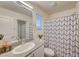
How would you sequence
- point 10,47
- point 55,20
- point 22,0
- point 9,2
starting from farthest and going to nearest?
point 55,20
point 22,0
point 9,2
point 10,47

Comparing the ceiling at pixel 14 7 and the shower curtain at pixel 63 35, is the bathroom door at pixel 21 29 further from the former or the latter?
the shower curtain at pixel 63 35

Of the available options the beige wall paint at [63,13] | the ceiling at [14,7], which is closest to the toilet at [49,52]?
the beige wall paint at [63,13]

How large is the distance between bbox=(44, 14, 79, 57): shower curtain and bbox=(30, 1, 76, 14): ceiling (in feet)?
0.61

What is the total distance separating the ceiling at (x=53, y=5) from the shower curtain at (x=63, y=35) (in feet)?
0.61

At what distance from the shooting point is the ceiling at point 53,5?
160cm

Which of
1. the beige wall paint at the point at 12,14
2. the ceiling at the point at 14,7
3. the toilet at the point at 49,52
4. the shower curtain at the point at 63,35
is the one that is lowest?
the toilet at the point at 49,52

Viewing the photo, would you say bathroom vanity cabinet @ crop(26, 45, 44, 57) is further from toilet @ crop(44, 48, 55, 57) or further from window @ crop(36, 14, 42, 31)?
window @ crop(36, 14, 42, 31)

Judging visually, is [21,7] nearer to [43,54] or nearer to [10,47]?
[10,47]

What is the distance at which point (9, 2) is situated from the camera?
1.48 metres

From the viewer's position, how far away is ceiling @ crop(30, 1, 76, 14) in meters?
1.60

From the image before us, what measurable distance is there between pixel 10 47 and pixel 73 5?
135 cm

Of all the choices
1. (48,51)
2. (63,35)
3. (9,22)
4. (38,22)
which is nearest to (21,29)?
(9,22)

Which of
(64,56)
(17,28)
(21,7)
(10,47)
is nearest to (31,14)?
(21,7)

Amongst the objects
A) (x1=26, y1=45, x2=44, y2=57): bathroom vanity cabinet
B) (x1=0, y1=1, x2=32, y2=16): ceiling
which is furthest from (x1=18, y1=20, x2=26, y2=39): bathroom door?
(x1=26, y1=45, x2=44, y2=57): bathroom vanity cabinet
